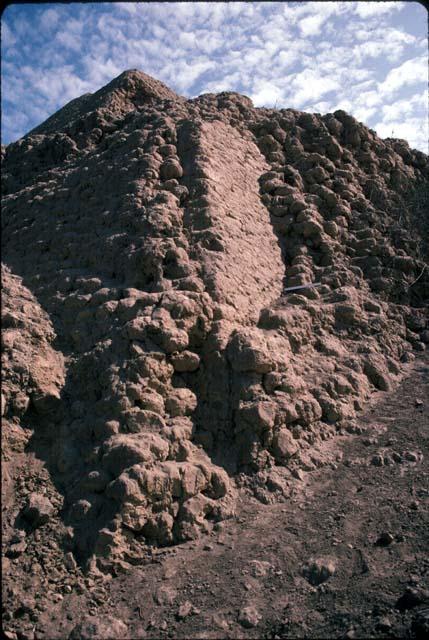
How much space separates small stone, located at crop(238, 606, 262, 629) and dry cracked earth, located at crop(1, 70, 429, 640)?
0.01 m

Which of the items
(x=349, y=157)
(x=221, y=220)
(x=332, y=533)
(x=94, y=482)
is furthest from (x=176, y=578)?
(x=349, y=157)

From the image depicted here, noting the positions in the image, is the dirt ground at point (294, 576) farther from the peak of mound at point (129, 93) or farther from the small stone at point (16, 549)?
the peak of mound at point (129, 93)

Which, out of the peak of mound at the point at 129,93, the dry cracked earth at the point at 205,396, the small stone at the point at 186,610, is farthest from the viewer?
the peak of mound at the point at 129,93

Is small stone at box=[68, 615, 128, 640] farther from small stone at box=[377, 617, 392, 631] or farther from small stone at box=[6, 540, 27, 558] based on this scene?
small stone at box=[377, 617, 392, 631]

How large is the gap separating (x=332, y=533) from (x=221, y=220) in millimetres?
3169

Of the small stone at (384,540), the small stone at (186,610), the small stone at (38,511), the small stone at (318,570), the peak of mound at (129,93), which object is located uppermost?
the peak of mound at (129,93)

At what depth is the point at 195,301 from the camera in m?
4.49

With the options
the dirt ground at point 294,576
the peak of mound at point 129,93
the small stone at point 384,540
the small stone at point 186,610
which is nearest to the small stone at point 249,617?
the dirt ground at point 294,576

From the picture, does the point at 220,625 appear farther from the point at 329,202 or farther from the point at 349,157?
the point at 349,157

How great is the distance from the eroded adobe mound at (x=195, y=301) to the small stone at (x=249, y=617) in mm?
675

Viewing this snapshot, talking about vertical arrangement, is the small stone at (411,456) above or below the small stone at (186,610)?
above

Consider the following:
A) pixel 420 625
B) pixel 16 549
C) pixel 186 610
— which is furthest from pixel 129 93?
pixel 420 625

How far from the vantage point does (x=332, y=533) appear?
3.64 metres

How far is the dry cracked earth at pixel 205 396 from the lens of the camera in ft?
10.5
